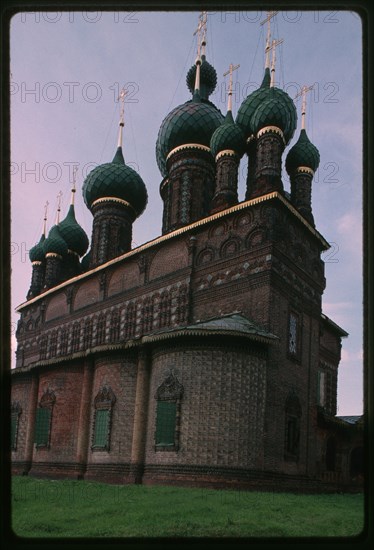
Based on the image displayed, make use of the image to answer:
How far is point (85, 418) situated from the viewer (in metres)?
17.3

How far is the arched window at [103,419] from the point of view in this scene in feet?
53.5

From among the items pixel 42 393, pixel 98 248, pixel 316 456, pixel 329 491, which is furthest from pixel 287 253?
pixel 98 248

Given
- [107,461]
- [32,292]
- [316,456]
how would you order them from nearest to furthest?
[107,461], [316,456], [32,292]

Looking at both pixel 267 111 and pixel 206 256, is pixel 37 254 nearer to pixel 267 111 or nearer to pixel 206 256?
pixel 206 256

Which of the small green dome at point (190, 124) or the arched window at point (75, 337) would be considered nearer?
the small green dome at point (190, 124)

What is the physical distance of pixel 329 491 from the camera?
18.0 m

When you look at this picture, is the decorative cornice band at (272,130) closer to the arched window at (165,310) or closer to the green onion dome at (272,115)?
the green onion dome at (272,115)

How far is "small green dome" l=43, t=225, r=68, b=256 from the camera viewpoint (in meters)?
30.0

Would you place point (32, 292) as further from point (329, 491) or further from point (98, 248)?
point (329, 491)

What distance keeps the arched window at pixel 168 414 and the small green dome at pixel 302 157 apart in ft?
31.8

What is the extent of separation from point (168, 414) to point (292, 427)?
141 inches

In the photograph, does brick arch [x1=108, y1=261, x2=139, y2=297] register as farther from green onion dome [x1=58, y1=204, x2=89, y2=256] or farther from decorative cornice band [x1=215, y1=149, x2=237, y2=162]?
green onion dome [x1=58, y1=204, x2=89, y2=256]

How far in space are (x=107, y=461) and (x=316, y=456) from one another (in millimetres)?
6139

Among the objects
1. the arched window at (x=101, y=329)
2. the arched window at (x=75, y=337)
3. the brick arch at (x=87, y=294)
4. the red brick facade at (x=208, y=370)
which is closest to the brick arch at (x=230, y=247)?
the red brick facade at (x=208, y=370)
